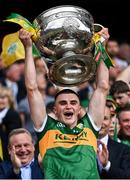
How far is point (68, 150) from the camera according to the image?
1003cm

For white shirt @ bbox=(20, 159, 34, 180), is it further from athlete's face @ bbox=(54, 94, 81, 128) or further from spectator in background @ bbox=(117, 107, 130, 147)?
spectator in background @ bbox=(117, 107, 130, 147)

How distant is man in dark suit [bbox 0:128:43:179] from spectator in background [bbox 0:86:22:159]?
2.07 m

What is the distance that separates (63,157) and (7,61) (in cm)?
215

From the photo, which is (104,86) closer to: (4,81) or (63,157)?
(63,157)

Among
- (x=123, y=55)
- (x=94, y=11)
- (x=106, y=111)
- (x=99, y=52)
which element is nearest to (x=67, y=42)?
(x=99, y=52)

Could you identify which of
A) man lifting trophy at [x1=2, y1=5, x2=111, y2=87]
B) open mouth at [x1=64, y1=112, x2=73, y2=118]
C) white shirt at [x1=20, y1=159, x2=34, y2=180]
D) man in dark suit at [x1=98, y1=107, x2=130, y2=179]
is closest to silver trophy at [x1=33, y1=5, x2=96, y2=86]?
man lifting trophy at [x1=2, y1=5, x2=111, y2=87]

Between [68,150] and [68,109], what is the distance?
1.37ft

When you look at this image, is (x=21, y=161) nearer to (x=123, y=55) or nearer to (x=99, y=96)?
(x=99, y=96)

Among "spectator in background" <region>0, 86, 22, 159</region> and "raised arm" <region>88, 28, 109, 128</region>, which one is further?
"spectator in background" <region>0, 86, 22, 159</region>

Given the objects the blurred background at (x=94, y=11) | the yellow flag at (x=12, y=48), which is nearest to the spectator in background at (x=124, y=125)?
the yellow flag at (x=12, y=48)

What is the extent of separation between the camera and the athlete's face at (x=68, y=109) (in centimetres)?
1012

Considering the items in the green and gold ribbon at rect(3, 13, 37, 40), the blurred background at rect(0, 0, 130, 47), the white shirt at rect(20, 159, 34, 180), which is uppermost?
the green and gold ribbon at rect(3, 13, 37, 40)

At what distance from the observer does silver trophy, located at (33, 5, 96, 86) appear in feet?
32.4

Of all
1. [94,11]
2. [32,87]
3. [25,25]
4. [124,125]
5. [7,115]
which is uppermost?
[25,25]
